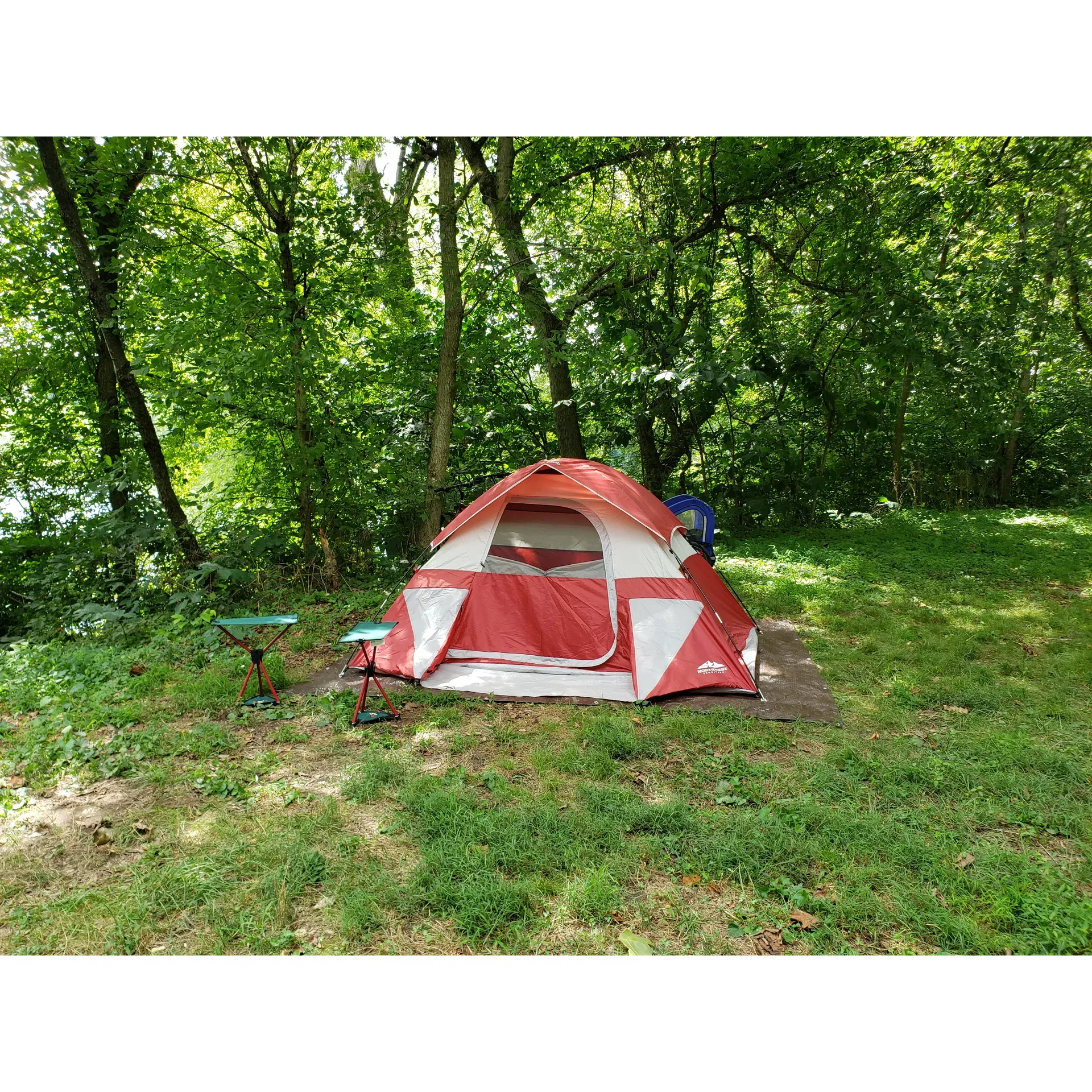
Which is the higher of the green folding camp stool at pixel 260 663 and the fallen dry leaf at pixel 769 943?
the green folding camp stool at pixel 260 663

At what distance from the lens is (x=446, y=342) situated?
6738mm

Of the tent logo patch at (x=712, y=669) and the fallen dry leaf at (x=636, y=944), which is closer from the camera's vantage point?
the fallen dry leaf at (x=636, y=944)

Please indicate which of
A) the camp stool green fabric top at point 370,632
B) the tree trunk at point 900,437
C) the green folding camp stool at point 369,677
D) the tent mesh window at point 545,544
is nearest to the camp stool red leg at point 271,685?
the green folding camp stool at point 369,677

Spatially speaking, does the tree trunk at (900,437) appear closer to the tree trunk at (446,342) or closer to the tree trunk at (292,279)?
the tree trunk at (446,342)

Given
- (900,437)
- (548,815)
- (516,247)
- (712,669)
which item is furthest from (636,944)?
(900,437)

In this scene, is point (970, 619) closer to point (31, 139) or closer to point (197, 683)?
point (197, 683)

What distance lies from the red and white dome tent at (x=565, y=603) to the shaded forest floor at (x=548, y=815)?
0.41 metres

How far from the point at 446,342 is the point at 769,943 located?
6016 millimetres

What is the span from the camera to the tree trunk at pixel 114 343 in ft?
19.1

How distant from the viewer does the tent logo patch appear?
4219 millimetres

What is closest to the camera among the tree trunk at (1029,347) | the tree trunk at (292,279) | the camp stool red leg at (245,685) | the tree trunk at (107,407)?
the camp stool red leg at (245,685)

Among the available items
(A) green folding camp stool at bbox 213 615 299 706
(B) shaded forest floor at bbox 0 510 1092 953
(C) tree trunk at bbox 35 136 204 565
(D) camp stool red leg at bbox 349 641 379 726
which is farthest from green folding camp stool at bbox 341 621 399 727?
(C) tree trunk at bbox 35 136 204 565

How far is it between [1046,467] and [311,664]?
13.0 m

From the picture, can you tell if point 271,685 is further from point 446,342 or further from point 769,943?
point 446,342
